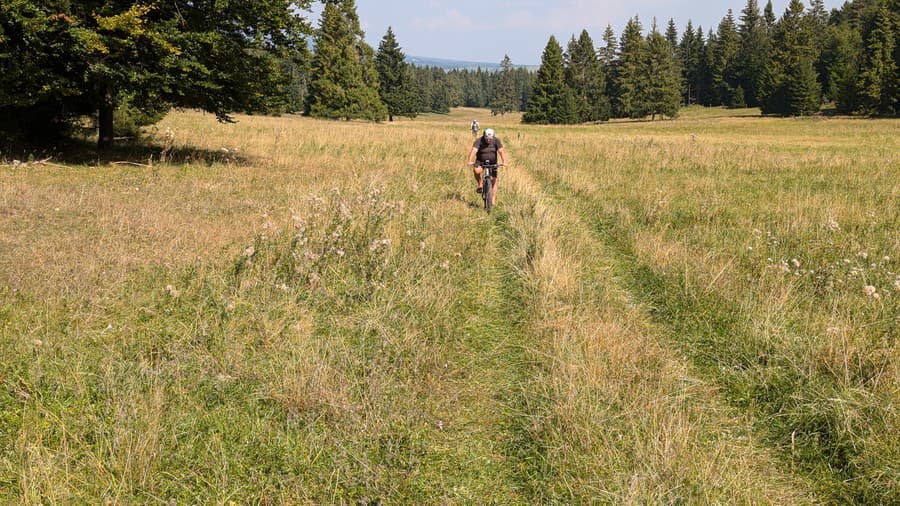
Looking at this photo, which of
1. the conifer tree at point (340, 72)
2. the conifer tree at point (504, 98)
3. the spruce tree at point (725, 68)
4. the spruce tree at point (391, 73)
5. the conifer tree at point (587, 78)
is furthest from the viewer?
the conifer tree at point (504, 98)

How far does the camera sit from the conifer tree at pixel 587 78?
83250 mm

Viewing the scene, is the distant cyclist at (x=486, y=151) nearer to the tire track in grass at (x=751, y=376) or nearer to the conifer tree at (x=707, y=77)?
the tire track in grass at (x=751, y=376)

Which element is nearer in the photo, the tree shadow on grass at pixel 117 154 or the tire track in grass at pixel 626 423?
the tire track in grass at pixel 626 423

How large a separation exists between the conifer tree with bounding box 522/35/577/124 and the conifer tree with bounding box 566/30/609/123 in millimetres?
6561

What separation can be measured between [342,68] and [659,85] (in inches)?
1946

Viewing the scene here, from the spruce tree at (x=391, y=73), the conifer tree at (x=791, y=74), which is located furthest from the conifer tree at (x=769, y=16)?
the spruce tree at (x=391, y=73)

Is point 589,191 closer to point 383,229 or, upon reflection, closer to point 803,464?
point 383,229

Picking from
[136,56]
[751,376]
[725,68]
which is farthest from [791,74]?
[751,376]

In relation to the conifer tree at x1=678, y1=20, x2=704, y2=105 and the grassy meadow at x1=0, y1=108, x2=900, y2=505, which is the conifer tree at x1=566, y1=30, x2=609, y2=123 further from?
the grassy meadow at x1=0, y1=108, x2=900, y2=505

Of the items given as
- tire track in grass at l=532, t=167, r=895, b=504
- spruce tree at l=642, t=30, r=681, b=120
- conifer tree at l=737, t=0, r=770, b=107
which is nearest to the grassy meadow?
tire track in grass at l=532, t=167, r=895, b=504

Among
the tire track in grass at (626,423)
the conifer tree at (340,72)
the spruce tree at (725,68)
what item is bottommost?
the tire track in grass at (626,423)

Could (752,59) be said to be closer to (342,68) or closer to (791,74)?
(791,74)

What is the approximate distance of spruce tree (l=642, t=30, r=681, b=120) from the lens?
78375mm

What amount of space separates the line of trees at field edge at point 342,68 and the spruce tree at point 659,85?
192mm
